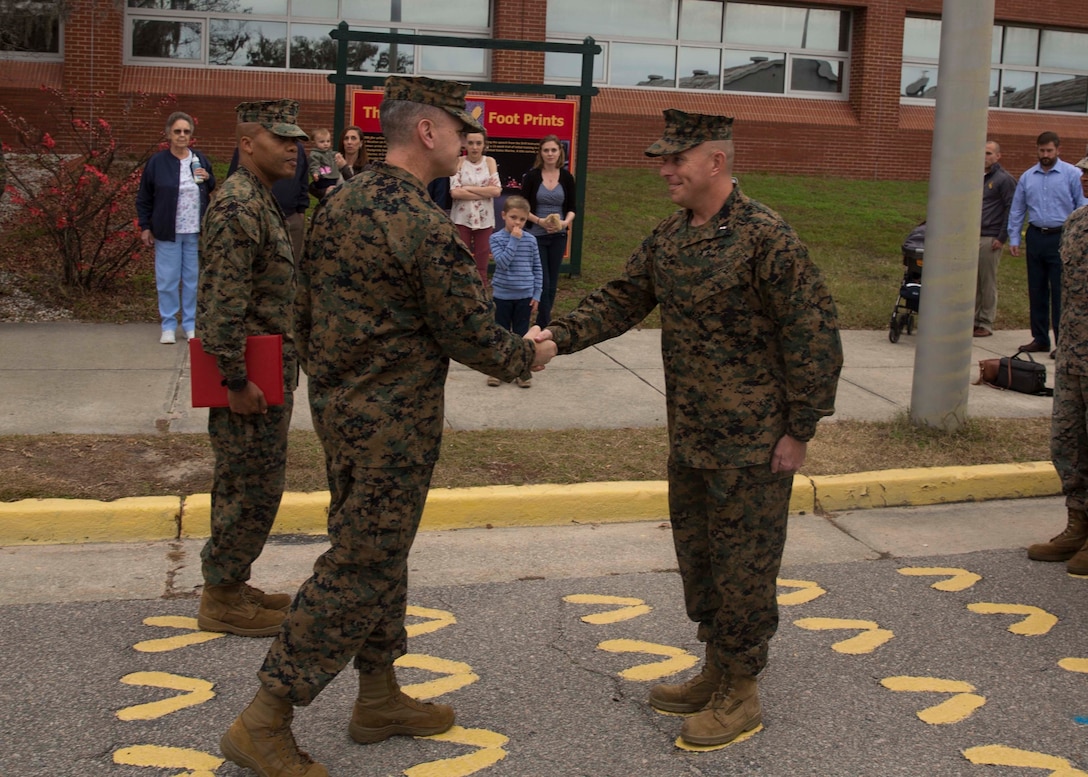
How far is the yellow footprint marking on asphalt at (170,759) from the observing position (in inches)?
146

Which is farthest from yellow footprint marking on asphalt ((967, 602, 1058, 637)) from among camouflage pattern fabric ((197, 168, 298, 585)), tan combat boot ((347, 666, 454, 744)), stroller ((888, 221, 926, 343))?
stroller ((888, 221, 926, 343))

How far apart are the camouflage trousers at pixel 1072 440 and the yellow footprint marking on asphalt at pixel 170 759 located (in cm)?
430

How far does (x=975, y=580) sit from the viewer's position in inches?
222

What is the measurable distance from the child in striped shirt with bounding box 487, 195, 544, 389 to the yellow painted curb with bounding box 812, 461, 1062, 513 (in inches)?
106

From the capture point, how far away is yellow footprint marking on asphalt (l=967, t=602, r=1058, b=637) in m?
5.02

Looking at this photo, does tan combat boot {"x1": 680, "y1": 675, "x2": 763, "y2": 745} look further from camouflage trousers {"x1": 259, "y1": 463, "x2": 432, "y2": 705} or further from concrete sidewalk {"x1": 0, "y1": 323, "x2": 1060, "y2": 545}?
concrete sidewalk {"x1": 0, "y1": 323, "x2": 1060, "y2": 545}

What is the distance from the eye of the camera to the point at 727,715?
4.02 m

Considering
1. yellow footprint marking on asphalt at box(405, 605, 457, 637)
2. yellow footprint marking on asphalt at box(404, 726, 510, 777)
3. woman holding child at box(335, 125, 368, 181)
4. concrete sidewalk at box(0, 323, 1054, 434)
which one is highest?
woman holding child at box(335, 125, 368, 181)

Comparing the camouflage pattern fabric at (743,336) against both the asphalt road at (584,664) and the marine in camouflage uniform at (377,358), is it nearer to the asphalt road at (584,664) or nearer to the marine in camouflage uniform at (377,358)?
the marine in camouflage uniform at (377,358)

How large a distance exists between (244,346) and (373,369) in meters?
1.04

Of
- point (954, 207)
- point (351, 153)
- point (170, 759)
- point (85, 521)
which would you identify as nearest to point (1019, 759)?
point (170, 759)

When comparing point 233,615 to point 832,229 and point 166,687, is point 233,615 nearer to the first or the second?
point 166,687

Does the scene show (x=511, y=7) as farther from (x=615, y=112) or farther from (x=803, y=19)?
(x=803, y=19)

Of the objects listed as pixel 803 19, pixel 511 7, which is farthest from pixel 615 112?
pixel 803 19
